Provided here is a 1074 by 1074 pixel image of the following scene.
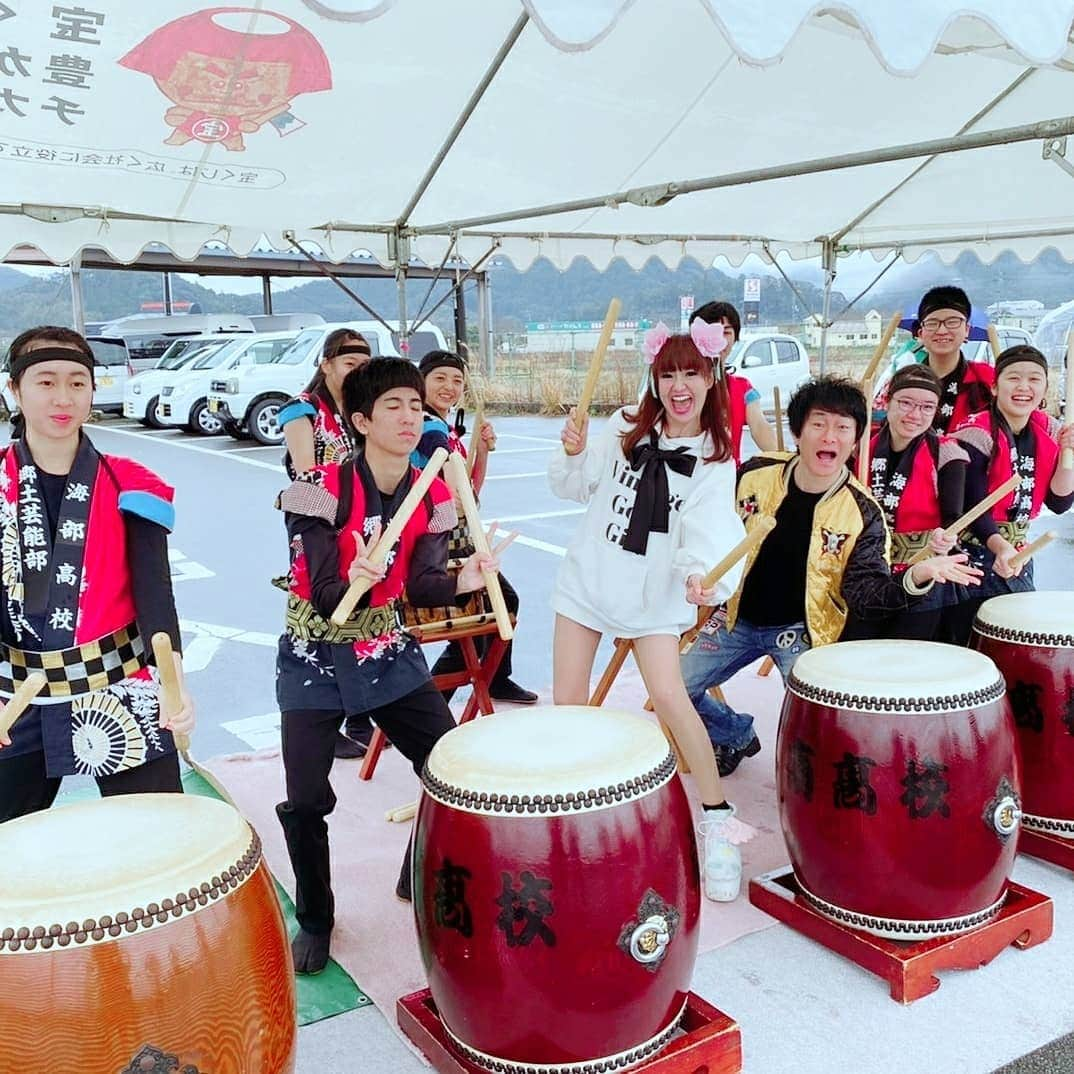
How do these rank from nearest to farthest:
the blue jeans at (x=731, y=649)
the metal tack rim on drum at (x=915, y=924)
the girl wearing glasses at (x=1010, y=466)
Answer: the metal tack rim on drum at (x=915, y=924)
the blue jeans at (x=731, y=649)
the girl wearing glasses at (x=1010, y=466)

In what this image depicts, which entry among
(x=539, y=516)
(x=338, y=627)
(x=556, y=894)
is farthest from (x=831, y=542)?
(x=539, y=516)

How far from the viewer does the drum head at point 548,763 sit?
152 centimetres

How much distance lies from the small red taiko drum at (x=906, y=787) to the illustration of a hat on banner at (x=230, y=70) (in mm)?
2015

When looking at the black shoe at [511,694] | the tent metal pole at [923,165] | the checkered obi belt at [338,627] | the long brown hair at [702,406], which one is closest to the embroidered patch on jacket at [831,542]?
the long brown hair at [702,406]

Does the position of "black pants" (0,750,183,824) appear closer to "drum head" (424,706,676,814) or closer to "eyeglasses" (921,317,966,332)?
"drum head" (424,706,676,814)

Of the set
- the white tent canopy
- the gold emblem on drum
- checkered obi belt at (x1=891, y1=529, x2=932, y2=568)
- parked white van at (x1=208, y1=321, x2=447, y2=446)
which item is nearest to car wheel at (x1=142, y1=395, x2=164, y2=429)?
parked white van at (x1=208, y1=321, x2=447, y2=446)

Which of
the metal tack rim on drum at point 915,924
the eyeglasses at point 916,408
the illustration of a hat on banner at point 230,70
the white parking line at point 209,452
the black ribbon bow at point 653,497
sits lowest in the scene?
the white parking line at point 209,452

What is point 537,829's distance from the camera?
4.96 ft

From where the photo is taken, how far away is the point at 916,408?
110 inches

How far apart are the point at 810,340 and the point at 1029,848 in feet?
66.4

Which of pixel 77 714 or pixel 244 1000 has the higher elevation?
pixel 77 714

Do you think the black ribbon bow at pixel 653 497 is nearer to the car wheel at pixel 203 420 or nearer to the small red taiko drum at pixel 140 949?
the small red taiko drum at pixel 140 949

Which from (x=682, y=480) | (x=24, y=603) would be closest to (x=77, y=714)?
(x=24, y=603)

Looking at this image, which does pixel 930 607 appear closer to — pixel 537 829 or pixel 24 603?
pixel 537 829
